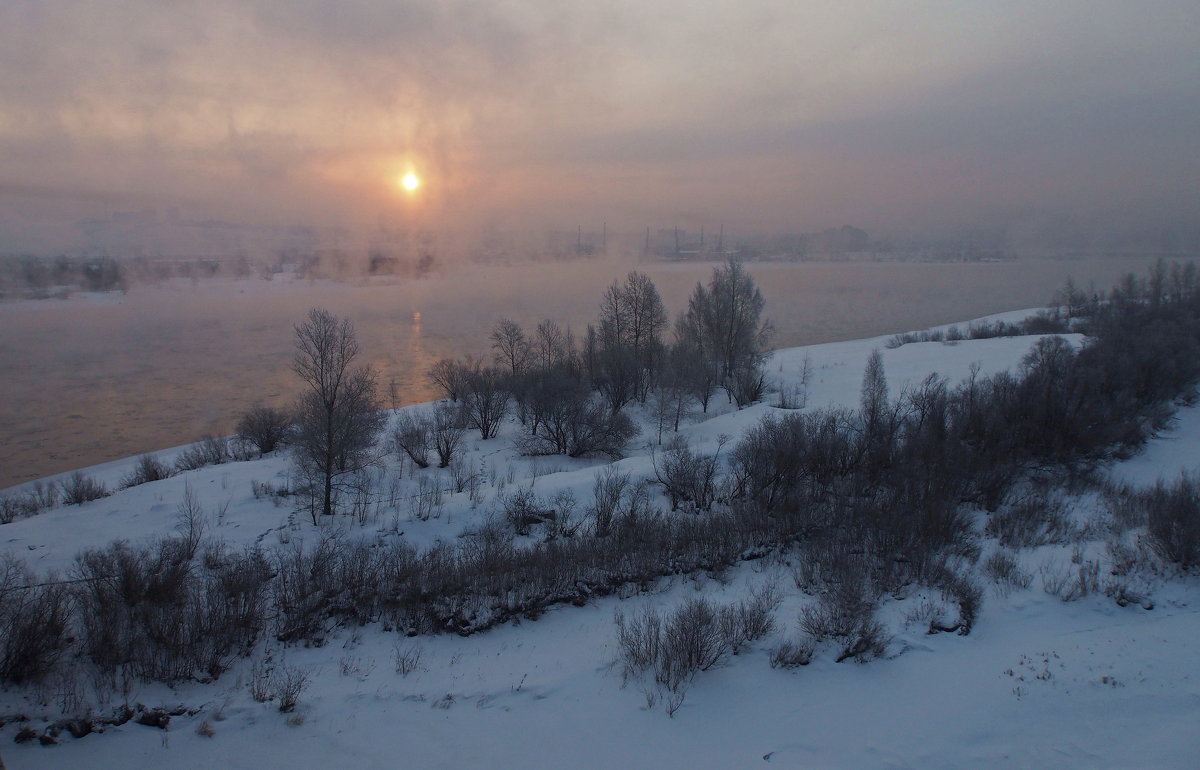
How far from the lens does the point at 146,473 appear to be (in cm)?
1320

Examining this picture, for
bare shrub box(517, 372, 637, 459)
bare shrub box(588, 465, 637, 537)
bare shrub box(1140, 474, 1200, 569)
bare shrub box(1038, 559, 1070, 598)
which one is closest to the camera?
bare shrub box(1038, 559, 1070, 598)

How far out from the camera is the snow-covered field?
4156 mm

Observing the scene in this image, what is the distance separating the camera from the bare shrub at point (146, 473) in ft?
42.6

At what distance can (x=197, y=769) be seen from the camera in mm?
4059

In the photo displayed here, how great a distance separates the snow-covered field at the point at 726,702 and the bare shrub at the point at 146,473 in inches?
401

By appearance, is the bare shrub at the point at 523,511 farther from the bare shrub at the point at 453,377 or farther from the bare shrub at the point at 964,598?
the bare shrub at the point at 453,377

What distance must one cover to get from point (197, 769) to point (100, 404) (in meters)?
22.7

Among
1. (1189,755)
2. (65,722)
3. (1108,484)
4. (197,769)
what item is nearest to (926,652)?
(1189,755)

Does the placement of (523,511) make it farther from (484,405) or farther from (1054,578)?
(484,405)

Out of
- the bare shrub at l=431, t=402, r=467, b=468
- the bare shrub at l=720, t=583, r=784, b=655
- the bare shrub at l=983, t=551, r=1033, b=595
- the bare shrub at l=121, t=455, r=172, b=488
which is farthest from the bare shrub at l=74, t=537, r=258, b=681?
the bare shrub at l=431, t=402, r=467, b=468

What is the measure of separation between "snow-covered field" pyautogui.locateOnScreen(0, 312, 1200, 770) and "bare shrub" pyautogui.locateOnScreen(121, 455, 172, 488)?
10186 millimetres

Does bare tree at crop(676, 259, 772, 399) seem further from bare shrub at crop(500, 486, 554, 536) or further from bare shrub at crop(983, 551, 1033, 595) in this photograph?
bare shrub at crop(983, 551, 1033, 595)

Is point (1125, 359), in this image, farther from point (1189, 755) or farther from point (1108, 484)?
point (1189, 755)

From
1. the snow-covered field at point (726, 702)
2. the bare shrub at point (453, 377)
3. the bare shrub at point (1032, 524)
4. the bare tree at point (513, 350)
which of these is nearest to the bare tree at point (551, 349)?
the bare tree at point (513, 350)
